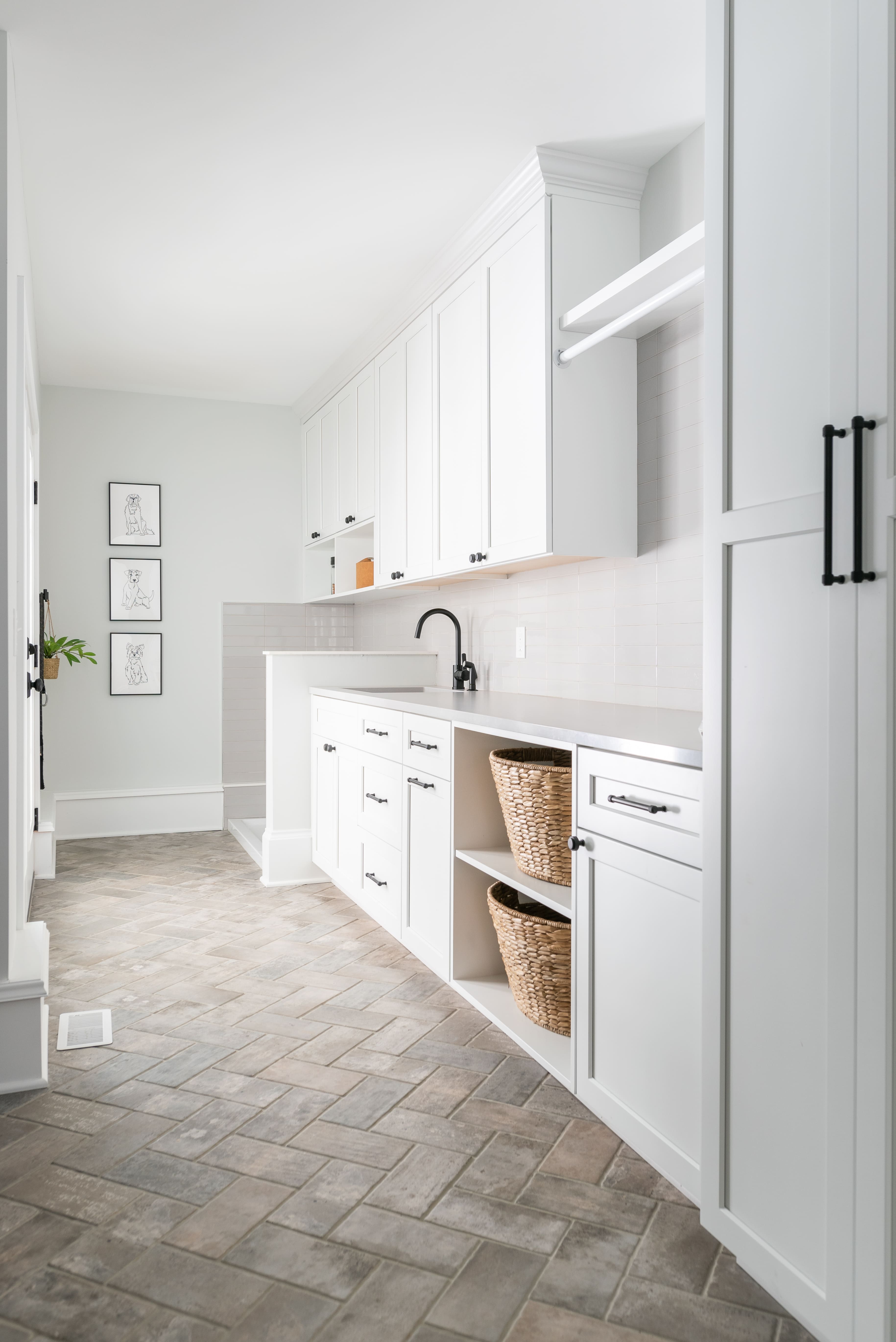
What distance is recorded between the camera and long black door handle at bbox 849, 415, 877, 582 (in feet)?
4.25

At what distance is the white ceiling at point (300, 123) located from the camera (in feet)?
7.40

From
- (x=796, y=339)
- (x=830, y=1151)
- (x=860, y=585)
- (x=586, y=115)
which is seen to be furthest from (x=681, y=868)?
(x=586, y=115)

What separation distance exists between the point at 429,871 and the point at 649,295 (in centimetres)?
191

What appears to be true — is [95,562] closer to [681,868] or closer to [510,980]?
[510,980]

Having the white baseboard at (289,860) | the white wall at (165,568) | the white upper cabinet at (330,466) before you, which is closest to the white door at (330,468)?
the white upper cabinet at (330,466)

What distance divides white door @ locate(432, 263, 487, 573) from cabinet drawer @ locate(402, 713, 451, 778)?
0.69 meters

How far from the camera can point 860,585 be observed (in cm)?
131

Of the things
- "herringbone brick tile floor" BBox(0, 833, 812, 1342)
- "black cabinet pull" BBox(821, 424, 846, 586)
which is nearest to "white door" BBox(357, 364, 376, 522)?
"herringbone brick tile floor" BBox(0, 833, 812, 1342)

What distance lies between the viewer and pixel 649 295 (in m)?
2.71

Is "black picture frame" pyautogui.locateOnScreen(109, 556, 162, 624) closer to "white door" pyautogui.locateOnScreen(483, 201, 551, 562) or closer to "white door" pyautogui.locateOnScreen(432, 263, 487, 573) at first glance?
"white door" pyautogui.locateOnScreen(432, 263, 487, 573)

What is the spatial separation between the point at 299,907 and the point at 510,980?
1532mm

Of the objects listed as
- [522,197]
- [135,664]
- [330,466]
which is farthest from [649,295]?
[135,664]

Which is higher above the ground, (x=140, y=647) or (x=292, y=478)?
(x=292, y=478)

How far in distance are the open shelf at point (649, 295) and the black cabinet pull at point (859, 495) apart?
1.06m
